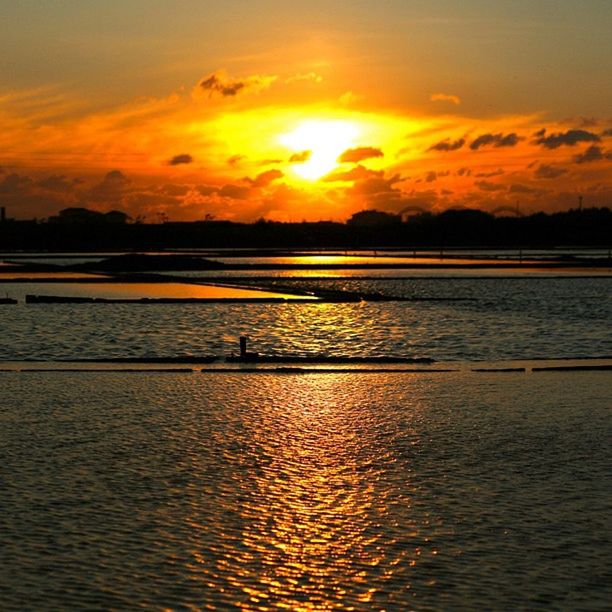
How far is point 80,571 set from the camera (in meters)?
9.72

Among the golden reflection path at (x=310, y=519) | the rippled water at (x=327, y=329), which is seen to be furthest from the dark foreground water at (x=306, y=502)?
the rippled water at (x=327, y=329)

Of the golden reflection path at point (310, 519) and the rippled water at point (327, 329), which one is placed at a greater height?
the golden reflection path at point (310, 519)

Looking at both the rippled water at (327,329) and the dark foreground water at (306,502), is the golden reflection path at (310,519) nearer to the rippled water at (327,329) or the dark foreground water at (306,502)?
the dark foreground water at (306,502)

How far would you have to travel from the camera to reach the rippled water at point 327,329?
3228cm

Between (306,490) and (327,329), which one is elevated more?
(306,490)

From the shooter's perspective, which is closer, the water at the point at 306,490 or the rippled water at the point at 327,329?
the water at the point at 306,490

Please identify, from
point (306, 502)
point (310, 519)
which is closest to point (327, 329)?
point (306, 502)

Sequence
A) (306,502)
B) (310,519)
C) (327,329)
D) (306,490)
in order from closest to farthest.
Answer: (310,519) → (306,502) → (306,490) → (327,329)

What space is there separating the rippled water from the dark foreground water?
1114 cm

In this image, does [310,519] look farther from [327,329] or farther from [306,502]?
[327,329]

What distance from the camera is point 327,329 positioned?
40.0m

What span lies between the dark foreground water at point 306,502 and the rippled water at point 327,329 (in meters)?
11.1

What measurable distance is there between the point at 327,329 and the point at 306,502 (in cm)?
2770

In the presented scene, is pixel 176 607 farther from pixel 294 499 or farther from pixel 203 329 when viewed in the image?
pixel 203 329
